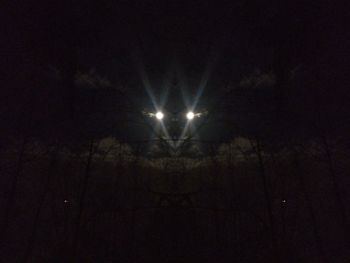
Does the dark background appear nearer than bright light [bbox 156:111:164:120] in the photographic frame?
Yes

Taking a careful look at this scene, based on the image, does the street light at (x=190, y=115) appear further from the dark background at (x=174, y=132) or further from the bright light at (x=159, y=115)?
the bright light at (x=159, y=115)

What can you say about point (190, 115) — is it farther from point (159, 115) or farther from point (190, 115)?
point (159, 115)

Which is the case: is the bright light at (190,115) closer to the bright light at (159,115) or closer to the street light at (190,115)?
the street light at (190,115)

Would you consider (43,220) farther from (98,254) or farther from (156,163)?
(156,163)

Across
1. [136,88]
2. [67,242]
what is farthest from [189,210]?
[136,88]

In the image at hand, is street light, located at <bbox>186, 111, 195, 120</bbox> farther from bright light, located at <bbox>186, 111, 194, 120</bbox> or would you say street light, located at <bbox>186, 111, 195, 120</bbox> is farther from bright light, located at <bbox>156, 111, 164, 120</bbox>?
bright light, located at <bbox>156, 111, 164, 120</bbox>

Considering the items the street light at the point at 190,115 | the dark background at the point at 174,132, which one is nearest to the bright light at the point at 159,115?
the dark background at the point at 174,132

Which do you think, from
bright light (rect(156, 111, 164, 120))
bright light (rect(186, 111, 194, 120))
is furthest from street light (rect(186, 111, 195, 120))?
bright light (rect(156, 111, 164, 120))

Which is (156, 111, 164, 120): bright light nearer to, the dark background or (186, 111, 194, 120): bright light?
the dark background

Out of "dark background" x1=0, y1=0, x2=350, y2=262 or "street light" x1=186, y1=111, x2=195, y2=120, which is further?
"street light" x1=186, y1=111, x2=195, y2=120

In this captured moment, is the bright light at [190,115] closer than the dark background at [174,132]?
No

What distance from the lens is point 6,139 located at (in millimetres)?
2537

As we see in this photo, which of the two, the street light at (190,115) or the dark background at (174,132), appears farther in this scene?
the street light at (190,115)

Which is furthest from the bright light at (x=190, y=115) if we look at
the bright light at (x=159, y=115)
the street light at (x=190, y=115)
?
the bright light at (x=159, y=115)
